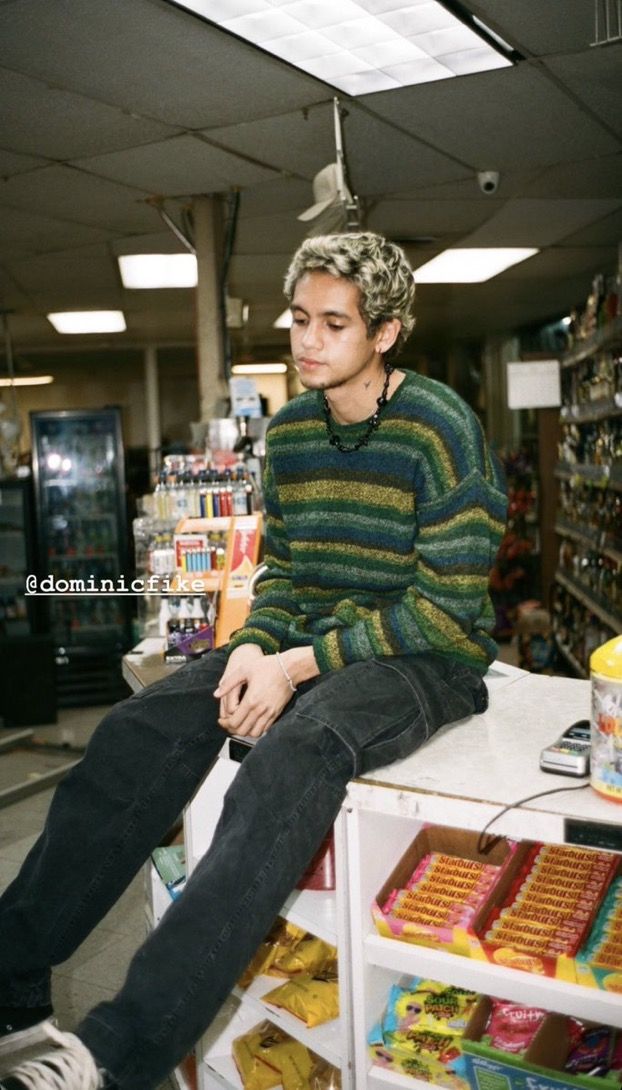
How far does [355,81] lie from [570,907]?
129 inches

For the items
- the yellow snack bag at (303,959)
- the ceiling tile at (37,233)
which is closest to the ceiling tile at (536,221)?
the ceiling tile at (37,233)

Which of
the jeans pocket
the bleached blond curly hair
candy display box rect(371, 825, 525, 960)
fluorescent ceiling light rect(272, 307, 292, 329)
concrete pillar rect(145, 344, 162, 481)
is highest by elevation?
fluorescent ceiling light rect(272, 307, 292, 329)

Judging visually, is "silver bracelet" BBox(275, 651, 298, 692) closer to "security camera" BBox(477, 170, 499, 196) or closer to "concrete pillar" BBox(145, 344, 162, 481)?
"security camera" BBox(477, 170, 499, 196)

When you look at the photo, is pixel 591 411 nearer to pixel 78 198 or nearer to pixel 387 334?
pixel 78 198

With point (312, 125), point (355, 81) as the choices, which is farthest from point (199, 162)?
point (355, 81)

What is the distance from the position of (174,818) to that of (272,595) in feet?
1.63

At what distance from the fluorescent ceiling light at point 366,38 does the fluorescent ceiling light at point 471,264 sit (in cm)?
342

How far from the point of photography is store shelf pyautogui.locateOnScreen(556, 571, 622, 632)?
443 centimetres

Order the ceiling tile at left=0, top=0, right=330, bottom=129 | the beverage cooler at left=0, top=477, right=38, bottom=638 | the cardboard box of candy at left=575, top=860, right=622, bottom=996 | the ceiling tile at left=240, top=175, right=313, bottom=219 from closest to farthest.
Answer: the cardboard box of candy at left=575, top=860, right=622, bottom=996 < the ceiling tile at left=0, top=0, right=330, bottom=129 < the ceiling tile at left=240, top=175, right=313, bottom=219 < the beverage cooler at left=0, top=477, right=38, bottom=638

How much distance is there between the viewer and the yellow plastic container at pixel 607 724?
126 centimetres

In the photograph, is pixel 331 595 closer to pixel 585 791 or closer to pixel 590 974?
pixel 585 791

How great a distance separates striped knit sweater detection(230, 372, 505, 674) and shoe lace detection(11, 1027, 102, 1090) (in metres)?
0.74

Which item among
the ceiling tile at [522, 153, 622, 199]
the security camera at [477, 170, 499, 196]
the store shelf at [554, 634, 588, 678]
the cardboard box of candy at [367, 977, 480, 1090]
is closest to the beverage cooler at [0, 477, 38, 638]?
the security camera at [477, 170, 499, 196]

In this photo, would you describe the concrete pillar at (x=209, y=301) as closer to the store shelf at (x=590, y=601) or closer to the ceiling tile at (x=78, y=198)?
the ceiling tile at (x=78, y=198)
